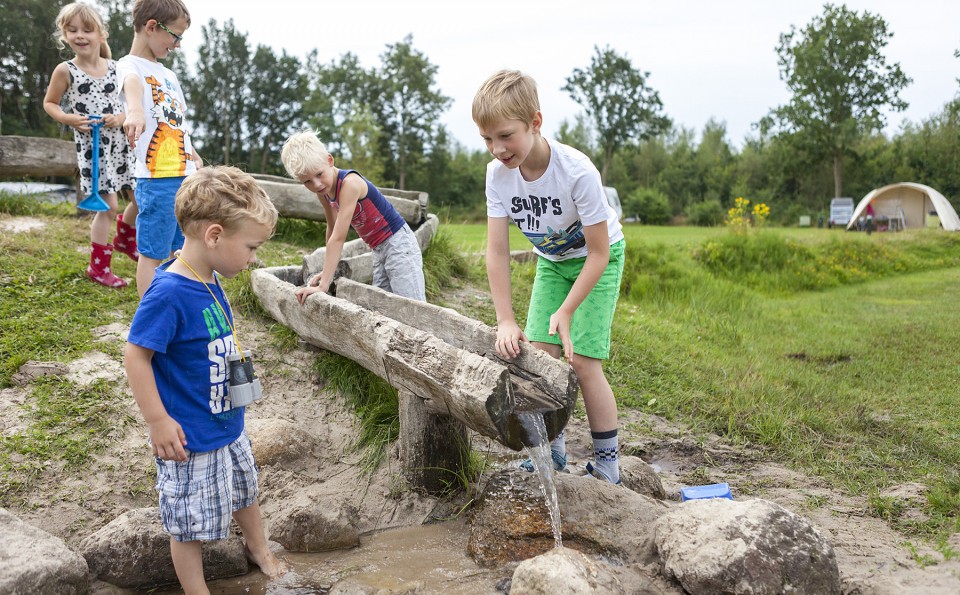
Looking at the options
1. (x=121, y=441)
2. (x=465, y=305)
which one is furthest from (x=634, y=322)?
(x=121, y=441)

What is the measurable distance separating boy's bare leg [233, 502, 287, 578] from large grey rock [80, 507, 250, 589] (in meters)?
0.06

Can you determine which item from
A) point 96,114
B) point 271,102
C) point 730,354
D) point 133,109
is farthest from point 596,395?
point 271,102

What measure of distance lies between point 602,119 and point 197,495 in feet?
125

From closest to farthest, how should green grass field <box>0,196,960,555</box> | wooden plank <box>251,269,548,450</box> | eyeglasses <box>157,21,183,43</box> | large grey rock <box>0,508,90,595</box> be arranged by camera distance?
large grey rock <box>0,508,90,595</box>
wooden plank <box>251,269,548,450</box>
green grass field <box>0,196,960,555</box>
eyeglasses <box>157,21,183,43</box>

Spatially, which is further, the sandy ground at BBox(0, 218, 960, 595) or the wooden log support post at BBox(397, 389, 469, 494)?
the wooden log support post at BBox(397, 389, 469, 494)

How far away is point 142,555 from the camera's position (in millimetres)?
2719

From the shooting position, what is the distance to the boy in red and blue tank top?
414cm

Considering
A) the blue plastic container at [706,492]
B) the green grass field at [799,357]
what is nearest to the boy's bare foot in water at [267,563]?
the blue plastic container at [706,492]

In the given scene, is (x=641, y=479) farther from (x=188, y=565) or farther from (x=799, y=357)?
(x=799, y=357)

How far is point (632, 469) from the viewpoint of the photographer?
3668 mm

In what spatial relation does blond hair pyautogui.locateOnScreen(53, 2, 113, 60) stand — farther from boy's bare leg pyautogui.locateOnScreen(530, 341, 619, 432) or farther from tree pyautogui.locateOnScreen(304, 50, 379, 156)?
tree pyautogui.locateOnScreen(304, 50, 379, 156)

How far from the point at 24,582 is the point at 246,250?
4.19 ft

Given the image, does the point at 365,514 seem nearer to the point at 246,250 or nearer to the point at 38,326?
the point at 246,250

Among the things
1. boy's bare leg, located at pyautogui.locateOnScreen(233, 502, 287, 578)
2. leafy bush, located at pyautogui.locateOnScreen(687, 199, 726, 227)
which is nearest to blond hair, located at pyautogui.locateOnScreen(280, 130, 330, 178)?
boy's bare leg, located at pyautogui.locateOnScreen(233, 502, 287, 578)
